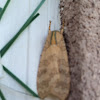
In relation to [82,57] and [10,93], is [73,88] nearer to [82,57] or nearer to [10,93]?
[82,57]

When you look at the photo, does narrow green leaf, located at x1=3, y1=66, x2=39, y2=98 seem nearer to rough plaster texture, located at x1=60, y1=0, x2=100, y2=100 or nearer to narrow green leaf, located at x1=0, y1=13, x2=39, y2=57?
narrow green leaf, located at x1=0, y1=13, x2=39, y2=57

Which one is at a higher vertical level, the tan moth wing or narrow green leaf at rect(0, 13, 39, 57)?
narrow green leaf at rect(0, 13, 39, 57)

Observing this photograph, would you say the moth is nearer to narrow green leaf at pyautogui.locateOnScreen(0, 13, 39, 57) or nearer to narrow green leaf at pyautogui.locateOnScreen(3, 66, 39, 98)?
narrow green leaf at pyautogui.locateOnScreen(3, 66, 39, 98)

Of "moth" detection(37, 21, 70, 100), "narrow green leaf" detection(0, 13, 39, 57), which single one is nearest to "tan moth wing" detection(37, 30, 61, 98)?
"moth" detection(37, 21, 70, 100)

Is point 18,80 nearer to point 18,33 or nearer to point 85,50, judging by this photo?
point 18,33

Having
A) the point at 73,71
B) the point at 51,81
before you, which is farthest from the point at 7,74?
the point at 73,71
